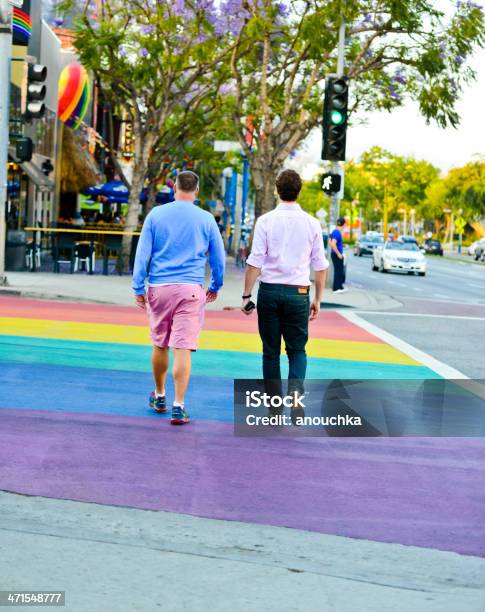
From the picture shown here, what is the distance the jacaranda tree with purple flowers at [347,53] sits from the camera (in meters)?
29.0

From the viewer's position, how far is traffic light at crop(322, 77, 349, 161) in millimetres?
24234

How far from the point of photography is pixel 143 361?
40.4 feet

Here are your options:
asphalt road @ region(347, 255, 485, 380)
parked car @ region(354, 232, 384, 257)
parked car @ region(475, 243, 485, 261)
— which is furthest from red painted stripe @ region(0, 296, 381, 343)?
parked car @ region(475, 243, 485, 261)

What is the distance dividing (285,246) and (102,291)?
14.0 metres

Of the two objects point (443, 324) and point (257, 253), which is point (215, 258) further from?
point (443, 324)

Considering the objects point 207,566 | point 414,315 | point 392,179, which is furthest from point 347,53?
point 392,179

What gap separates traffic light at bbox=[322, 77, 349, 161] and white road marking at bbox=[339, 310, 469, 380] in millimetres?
5350

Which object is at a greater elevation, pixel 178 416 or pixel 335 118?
pixel 335 118

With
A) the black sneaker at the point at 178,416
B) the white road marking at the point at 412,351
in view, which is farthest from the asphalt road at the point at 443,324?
the black sneaker at the point at 178,416

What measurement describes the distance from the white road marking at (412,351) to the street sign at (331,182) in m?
6.56

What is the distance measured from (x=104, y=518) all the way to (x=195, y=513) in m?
0.49

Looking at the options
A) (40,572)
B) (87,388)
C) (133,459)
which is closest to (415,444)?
(133,459)

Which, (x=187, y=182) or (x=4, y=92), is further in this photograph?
(x=4, y=92)

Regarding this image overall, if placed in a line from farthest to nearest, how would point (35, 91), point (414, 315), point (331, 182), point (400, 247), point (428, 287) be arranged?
1. point (400, 247)
2. point (428, 287)
3. point (331, 182)
4. point (414, 315)
5. point (35, 91)
